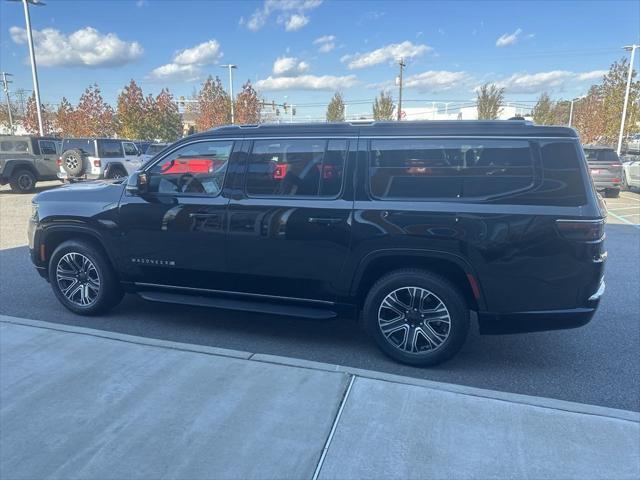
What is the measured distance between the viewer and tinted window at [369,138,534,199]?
3484mm

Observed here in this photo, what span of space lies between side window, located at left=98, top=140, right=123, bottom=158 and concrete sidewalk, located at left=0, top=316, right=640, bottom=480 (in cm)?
1445

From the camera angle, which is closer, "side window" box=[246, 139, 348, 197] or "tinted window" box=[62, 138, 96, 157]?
"side window" box=[246, 139, 348, 197]

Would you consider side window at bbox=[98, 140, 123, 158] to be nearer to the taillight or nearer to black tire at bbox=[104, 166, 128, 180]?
black tire at bbox=[104, 166, 128, 180]

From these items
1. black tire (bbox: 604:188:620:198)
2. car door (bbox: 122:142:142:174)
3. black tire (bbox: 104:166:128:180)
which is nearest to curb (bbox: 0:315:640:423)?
black tire (bbox: 104:166:128:180)

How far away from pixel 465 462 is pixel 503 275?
1.46 metres

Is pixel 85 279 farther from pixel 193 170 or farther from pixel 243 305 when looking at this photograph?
pixel 243 305

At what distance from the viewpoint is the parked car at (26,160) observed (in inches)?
609

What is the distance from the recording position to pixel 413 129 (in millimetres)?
3707

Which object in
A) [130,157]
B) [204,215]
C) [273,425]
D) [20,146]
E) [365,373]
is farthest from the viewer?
[130,157]

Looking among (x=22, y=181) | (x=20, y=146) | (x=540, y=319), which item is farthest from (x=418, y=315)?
(x=20, y=146)

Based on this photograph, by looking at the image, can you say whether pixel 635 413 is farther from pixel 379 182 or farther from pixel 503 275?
pixel 379 182

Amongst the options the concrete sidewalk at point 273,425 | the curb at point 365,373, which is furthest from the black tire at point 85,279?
the concrete sidewalk at point 273,425

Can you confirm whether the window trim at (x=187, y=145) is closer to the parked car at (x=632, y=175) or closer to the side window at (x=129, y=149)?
the side window at (x=129, y=149)

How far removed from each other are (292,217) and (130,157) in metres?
15.7
